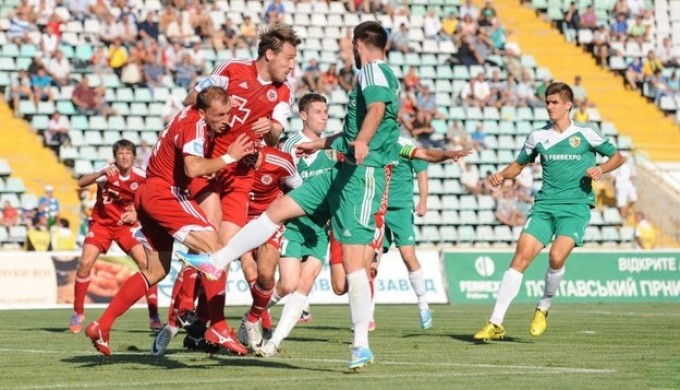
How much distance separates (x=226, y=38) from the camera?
109 ft

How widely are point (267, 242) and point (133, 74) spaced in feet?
62.5

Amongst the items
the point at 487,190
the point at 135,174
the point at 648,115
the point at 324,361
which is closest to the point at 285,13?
the point at 487,190

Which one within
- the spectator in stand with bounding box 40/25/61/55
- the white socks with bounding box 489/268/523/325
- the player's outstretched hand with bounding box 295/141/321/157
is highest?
the spectator in stand with bounding box 40/25/61/55

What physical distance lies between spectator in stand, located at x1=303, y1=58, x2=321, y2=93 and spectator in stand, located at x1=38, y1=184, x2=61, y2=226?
729 centimetres

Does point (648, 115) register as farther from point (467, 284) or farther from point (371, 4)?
point (467, 284)

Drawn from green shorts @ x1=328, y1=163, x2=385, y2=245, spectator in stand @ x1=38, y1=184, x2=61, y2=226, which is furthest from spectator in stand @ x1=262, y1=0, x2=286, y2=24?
green shorts @ x1=328, y1=163, x2=385, y2=245

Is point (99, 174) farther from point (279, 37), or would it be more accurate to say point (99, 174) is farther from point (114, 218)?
point (279, 37)

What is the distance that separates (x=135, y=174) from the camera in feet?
54.9

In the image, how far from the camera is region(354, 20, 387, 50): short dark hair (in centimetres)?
1089

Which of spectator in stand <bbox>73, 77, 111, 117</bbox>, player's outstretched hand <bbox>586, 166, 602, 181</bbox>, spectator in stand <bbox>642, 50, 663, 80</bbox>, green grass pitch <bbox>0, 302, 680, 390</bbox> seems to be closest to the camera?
green grass pitch <bbox>0, 302, 680, 390</bbox>

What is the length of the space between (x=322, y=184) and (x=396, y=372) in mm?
1676

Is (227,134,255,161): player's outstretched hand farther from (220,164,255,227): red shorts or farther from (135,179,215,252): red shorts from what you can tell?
(220,164,255,227): red shorts

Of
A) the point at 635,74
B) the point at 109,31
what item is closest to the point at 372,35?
the point at 109,31

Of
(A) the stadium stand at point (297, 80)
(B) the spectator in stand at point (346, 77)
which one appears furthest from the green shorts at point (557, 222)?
(B) the spectator in stand at point (346, 77)
